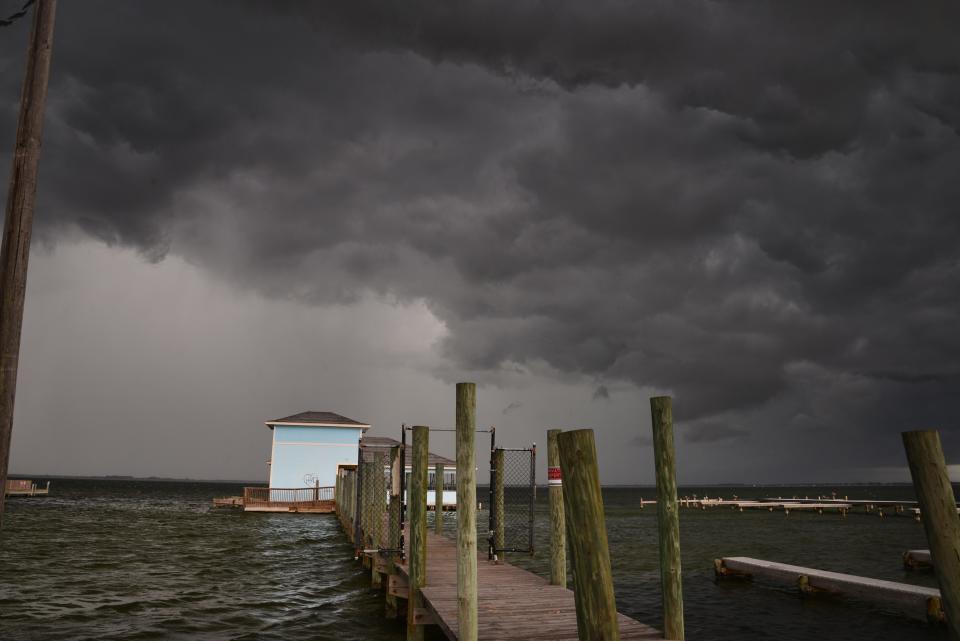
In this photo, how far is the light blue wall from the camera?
4634 cm

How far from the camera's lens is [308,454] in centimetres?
A: 4666

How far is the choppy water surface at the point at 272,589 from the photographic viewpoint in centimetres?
1303

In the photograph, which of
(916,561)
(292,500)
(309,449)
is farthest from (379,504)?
(309,449)

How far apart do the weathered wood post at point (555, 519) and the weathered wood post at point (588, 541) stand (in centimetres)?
549

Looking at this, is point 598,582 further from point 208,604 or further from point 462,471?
point 208,604

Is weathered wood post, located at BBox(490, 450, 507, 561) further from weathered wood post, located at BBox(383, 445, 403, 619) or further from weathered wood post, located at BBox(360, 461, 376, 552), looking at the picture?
weathered wood post, located at BBox(360, 461, 376, 552)

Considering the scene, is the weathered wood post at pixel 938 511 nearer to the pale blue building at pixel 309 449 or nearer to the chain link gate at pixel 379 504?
the chain link gate at pixel 379 504

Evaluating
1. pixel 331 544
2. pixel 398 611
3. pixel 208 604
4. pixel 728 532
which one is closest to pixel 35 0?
pixel 398 611

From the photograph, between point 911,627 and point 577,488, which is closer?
point 577,488

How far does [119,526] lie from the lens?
37.2 meters

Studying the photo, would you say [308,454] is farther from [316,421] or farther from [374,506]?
[374,506]

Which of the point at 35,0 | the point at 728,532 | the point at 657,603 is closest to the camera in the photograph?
the point at 35,0

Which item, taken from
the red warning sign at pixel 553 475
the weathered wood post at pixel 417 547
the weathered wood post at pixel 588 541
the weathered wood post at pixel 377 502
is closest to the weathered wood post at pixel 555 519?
the red warning sign at pixel 553 475

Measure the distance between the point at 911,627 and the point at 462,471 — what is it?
12.6 meters
